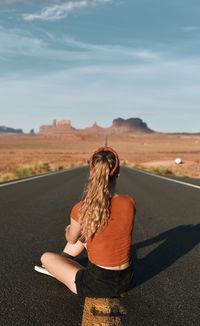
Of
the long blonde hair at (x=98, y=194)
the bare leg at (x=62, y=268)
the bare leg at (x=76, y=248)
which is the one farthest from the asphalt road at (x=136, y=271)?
the long blonde hair at (x=98, y=194)

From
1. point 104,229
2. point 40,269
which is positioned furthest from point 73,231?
point 40,269

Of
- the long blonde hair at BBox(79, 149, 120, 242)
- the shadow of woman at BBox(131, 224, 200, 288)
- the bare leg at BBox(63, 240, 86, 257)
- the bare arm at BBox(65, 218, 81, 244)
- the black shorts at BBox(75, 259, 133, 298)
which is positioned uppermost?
the long blonde hair at BBox(79, 149, 120, 242)

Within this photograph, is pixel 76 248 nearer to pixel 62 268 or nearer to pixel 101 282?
pixel 62 268

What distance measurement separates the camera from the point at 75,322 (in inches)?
174

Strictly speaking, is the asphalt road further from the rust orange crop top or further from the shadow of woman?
the rust orange crop top

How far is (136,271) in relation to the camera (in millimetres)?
6246

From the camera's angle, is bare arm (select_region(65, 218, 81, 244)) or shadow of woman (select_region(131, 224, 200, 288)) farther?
shadow of woman (select_region(131, 224, 200, 288))

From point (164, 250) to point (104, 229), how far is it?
282 centimetres

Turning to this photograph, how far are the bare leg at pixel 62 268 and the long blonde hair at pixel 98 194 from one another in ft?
1.71

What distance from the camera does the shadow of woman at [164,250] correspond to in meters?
6.24

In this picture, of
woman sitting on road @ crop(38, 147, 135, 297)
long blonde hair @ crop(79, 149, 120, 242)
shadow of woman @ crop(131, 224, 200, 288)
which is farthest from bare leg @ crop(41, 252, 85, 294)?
shadow of woman @ crop(131, 224, 200, 288)

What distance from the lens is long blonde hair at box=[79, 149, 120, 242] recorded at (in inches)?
189

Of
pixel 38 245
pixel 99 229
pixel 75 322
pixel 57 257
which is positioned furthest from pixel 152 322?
pixel 38 245

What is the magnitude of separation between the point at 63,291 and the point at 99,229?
0.86 metres
